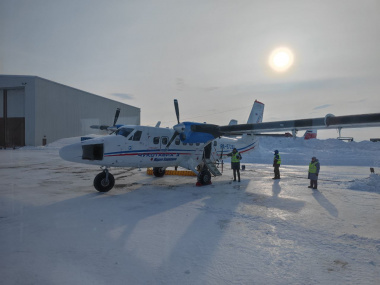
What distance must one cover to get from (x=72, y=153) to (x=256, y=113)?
13.0m

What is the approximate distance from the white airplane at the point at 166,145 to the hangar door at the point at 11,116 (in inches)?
1482

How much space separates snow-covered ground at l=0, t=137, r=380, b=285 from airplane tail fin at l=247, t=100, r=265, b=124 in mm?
8822

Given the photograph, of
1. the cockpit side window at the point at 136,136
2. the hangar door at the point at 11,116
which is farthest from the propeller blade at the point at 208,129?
the hangar door at the point at 11,116

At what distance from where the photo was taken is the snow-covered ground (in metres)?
3.69

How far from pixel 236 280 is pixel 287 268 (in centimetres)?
98

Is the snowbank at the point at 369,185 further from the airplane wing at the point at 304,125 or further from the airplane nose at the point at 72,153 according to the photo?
the airplane nose at the point at 72,153

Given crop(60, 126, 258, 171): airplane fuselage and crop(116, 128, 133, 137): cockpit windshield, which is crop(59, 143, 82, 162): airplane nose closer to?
crop(60, 126, 258, 171): airplane fuselage

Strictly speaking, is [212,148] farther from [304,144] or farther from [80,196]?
[304,144]

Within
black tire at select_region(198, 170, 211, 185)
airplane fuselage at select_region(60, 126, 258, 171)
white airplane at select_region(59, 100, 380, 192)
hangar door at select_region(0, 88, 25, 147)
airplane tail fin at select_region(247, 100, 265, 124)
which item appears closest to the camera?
white airplane at select_region(59, 100, 380, 192)

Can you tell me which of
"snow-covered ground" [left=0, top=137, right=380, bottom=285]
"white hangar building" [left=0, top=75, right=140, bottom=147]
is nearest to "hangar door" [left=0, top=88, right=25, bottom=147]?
"white hangar building" [left=0, top=75, right=140, bottom=147]

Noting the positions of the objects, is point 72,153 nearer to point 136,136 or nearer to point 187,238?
point 136,136

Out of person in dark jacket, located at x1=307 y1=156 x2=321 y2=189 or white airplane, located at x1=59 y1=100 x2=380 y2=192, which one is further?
person in dark jacket, located at x1=307 y1=156 x2=321 y2=189

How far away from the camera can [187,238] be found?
5.06 meters

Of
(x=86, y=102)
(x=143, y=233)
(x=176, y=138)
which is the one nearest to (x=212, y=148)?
(x=176, y=138)
